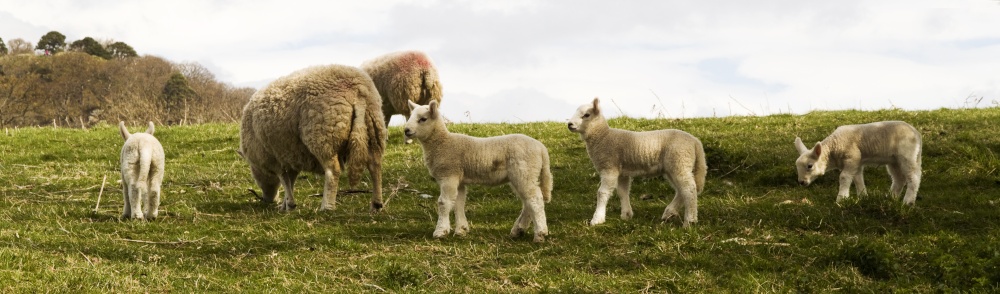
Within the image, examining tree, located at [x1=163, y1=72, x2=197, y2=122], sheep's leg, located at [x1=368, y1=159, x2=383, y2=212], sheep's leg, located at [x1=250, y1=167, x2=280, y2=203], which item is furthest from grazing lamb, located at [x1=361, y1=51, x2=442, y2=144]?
tree, located at [x1=163, y1=72, x2=197, y2=122]

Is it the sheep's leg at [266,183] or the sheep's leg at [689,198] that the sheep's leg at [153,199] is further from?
the sheep's leg at [689,198]

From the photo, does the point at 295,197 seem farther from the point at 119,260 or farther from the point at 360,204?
the point at 119,260

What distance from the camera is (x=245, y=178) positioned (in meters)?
15.4

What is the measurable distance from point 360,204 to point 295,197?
1386 mm

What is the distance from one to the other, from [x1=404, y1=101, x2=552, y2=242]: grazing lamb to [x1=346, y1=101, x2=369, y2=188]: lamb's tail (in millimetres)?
2077

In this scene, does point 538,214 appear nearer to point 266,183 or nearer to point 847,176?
point 847,176

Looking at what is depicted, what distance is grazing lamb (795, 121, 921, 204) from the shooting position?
11.2 meters

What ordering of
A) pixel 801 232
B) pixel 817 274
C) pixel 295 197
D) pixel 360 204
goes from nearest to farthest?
pixel 817 274 → pixel 801 232 → pixel 360 204 → pixel 295 197

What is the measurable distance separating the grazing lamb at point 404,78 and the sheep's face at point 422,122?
26.3 ft

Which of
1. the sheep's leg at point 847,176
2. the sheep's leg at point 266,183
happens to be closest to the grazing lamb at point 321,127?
the sheep's leg at point 266,183

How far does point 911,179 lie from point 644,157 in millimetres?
3205

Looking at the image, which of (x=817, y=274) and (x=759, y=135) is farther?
(x=759, y=135)

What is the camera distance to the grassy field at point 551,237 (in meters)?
8.23

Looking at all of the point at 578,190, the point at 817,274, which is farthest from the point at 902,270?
the point at 578,190
